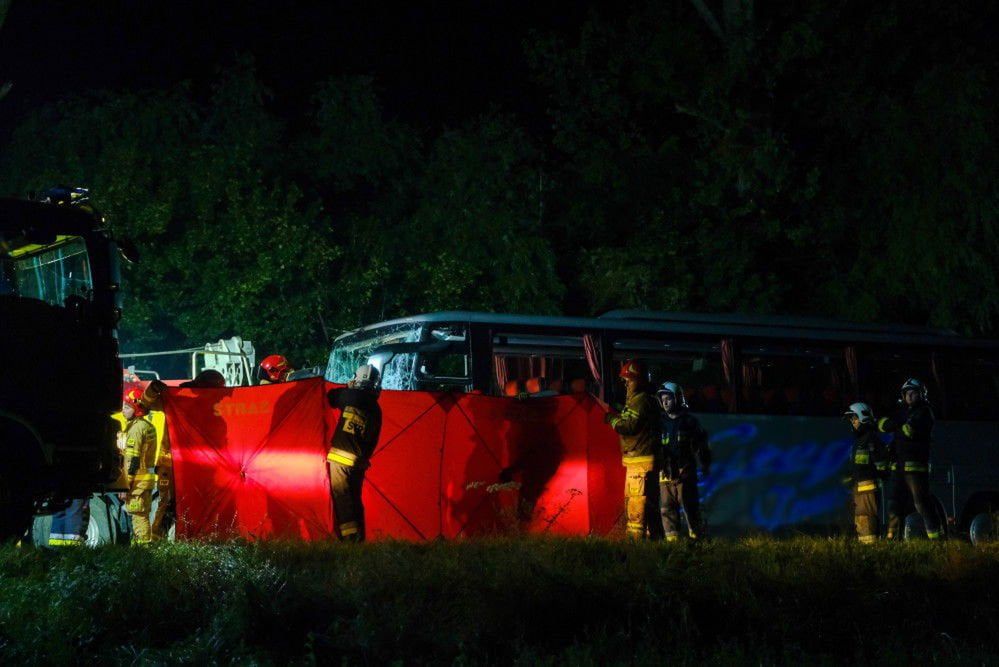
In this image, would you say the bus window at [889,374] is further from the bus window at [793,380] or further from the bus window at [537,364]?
the bus window at [537,364]

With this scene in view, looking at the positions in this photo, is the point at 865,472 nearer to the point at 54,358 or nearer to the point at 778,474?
the point at 778,474

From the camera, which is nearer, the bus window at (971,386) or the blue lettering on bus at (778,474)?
the blue lettering on bus at (778,474)

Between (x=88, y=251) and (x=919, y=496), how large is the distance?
28.9 ft

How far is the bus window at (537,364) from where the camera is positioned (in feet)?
47.1

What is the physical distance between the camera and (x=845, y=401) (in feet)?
52.6

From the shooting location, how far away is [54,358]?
385 inches

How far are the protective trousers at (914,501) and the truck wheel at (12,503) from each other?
8.43 metres

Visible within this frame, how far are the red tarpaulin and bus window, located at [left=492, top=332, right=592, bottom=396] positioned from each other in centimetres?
154

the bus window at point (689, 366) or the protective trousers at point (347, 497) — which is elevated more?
the bus window at point (689, 366)

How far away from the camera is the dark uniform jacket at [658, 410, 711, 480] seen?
12.6m

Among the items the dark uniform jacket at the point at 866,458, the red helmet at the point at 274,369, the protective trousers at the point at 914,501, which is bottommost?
the protective trousers at the point at 914,501

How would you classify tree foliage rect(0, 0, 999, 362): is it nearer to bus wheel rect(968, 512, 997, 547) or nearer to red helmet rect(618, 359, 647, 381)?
bus wheel rect(968, 512, 997, 547)

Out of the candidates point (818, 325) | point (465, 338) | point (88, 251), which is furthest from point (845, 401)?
point (88, 251)

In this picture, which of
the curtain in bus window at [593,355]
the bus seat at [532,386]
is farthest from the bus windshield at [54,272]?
the curtain in bus window at [593,355]
